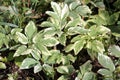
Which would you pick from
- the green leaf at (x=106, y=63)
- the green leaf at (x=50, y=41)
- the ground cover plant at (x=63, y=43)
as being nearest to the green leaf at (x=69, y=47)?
the ground cover plant at (x=63, y=43)

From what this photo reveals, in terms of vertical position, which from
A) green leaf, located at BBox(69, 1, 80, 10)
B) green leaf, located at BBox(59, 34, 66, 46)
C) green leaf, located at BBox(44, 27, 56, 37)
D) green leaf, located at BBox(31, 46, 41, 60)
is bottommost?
green leaf, located at BBox(31, 46, 41, 60)

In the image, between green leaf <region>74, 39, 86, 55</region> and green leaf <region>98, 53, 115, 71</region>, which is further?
green leaf <region>74, 39, 86, 55</region>

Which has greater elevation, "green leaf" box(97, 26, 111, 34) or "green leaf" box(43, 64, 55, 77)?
"green leaf" box(97, 26, 111, 34)

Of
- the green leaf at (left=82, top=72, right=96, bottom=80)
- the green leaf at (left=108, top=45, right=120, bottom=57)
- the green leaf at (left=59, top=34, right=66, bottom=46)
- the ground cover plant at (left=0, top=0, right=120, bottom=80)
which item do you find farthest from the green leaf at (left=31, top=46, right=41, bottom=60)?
the green leaf at (left=108, top=45, right=120, bottom=57)

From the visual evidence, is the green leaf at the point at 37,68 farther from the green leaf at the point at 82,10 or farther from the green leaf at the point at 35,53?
the green leaf at the point at 82,10

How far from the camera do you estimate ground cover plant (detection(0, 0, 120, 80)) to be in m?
1.64

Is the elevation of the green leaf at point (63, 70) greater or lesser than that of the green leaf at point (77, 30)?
lesser

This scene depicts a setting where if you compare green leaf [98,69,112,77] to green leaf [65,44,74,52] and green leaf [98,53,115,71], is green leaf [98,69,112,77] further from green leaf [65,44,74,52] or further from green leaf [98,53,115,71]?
green leaf [65,44,74,52]

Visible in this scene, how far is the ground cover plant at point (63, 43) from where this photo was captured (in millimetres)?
1636

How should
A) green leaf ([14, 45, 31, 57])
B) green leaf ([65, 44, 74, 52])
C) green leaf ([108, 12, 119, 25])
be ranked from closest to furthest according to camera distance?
1. green leaf ([14, 45, 31, 57])
2. green leaf ([65, 44, 74, 52])
3. green leaf ([108, 12, 119, 25])

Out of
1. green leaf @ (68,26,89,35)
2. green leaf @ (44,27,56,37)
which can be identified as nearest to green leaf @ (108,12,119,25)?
green leaf @ (68,26,89,35)

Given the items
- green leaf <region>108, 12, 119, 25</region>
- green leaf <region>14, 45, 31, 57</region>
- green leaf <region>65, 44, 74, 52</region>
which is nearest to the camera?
green leaf <region>14, 45, 31, 57</region>

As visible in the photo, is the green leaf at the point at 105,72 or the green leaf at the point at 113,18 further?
the green leaf at the point at 113,18

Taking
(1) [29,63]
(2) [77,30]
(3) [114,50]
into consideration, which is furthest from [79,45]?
(1) [29,63]
